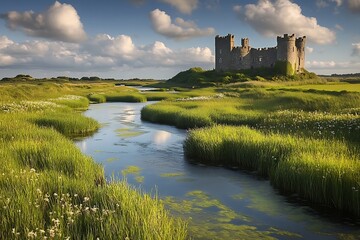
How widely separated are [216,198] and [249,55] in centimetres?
9844

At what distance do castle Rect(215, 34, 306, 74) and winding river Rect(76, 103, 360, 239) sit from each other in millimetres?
85361

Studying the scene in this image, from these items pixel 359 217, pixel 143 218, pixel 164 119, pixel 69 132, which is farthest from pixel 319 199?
pixel 164 119

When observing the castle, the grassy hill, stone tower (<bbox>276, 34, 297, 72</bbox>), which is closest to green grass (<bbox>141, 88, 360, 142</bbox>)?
the grassy hill

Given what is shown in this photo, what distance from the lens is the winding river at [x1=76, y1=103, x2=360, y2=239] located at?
9.03 m

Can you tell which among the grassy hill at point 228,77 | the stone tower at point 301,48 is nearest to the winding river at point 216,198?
the grassy hill at point 228,77

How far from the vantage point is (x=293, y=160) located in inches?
492

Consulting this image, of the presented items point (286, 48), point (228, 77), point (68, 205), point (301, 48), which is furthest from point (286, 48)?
point (68, 205)

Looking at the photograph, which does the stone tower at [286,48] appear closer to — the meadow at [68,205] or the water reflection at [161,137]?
the water reflection at [161,137]

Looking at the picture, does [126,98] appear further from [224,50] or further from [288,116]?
[224,50]

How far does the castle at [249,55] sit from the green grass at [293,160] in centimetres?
8501

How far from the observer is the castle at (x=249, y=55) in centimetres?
9962

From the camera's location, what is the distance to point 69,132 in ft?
82.1

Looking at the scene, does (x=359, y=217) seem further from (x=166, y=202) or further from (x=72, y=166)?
(x=72, y=166)

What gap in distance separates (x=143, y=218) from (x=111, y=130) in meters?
20.9
